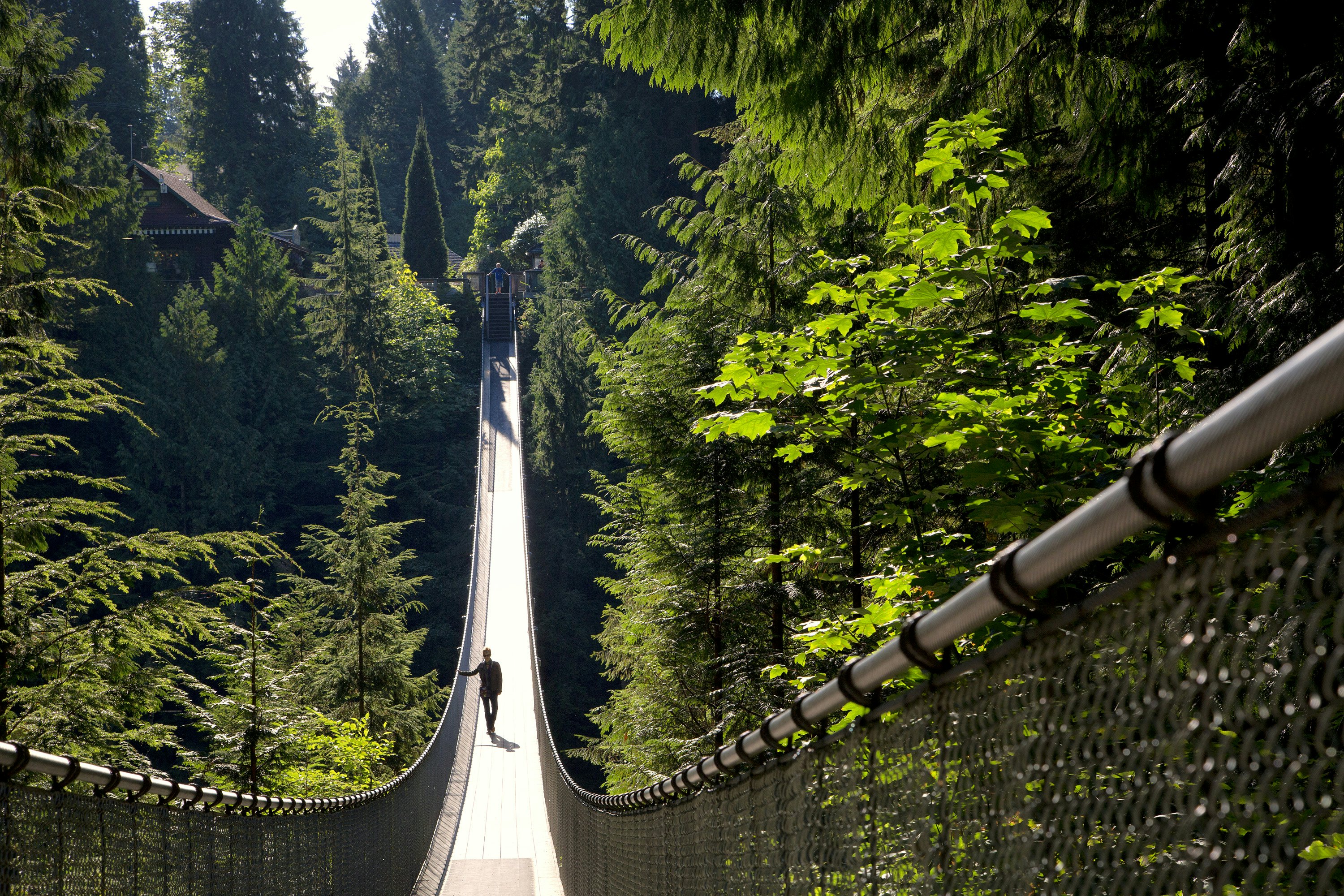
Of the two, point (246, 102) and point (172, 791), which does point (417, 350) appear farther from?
point (172, 791)

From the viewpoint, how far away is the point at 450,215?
5194cm

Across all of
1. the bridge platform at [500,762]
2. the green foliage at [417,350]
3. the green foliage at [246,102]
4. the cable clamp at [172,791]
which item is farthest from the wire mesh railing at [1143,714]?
Answer: the green foliage at [246,102]

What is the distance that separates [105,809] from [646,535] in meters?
4.48

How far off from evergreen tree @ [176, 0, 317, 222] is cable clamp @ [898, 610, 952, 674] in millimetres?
40769

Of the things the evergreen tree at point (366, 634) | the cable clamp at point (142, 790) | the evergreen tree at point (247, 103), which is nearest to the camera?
the cable clamp at point (142, 790)

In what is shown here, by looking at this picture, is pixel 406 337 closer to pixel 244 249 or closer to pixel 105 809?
pixel 244 249

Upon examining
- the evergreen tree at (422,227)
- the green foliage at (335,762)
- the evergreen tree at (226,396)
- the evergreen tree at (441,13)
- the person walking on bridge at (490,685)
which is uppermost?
the evergreen tree at (441,13)

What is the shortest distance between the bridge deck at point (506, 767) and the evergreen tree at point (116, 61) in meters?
21.5

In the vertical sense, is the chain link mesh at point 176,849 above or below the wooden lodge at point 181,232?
below

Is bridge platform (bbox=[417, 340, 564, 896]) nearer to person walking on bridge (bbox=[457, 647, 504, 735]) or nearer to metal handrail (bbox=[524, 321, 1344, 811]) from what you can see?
person walking on bridge (bbox=[457, 647, 504, 735])

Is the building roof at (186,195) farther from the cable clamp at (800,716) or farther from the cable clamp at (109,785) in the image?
the cable clamp at (800,716)

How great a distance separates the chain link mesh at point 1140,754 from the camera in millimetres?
655

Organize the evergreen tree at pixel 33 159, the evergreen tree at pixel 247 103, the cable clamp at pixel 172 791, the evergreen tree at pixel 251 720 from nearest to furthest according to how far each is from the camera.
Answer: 1. the cable clamp at pixel 172 791
2. the evergreen tree at pixel 33 159
3. the evergreen tree at pixel 251 720
4. the evergreen tree at pixel 247 103

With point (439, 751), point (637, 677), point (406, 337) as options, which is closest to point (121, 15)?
point (406, 337)
